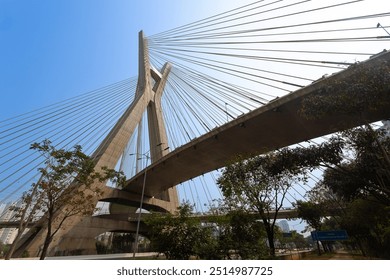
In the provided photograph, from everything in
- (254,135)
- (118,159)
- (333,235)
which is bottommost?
(333,235)

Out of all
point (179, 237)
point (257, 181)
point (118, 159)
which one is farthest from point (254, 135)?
point (118, 159)

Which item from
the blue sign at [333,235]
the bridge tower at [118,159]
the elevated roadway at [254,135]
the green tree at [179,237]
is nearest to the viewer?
the green tree at [179,237]

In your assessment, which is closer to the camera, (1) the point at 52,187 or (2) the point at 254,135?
(1) the point at 52,187

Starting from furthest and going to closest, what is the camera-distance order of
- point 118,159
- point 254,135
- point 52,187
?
point 118,159 < point 254,135 < point 52,187

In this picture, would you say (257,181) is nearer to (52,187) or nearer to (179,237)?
(179,237)

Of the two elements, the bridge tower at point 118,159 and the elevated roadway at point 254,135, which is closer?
the elevated roadway at point 254,135

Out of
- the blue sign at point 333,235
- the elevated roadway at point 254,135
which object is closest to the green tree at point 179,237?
the elevated roadway at point 254,135

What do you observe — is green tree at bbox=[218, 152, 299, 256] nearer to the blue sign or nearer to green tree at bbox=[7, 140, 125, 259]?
the blue sign

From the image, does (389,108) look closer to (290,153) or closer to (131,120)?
(290,153)

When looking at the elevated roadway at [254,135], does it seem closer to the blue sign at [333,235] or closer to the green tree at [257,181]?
the green tree at [257,181]

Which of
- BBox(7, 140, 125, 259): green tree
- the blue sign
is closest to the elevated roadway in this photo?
the blue sign
